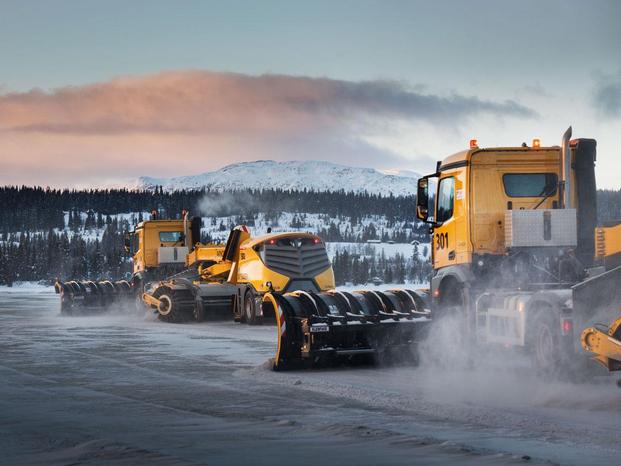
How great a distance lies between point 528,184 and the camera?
53.8 ft

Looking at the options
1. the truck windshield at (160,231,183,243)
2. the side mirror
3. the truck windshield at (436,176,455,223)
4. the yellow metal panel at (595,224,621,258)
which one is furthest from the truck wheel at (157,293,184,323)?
the yellow metal panel at (595,224,621,258)

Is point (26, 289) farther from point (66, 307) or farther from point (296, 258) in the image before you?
point (296, 258)

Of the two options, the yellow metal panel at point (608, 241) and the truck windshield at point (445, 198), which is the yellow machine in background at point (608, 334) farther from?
the truck windshield at point (445, 198)

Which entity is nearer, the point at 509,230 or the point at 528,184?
the point at 509,230

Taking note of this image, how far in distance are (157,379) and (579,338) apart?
661cm

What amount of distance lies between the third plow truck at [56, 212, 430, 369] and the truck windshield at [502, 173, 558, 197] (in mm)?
2887

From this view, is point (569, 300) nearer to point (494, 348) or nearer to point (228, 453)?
point (494, 348)

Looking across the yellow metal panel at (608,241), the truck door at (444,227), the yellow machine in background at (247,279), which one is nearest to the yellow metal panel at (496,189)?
the truck door at (444,227)

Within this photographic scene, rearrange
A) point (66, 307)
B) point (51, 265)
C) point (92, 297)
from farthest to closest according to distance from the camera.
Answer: point (51, 265) < point (92, 297) < point (66, 307)

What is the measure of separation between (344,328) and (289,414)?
5407mm

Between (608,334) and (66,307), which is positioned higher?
(608,334)

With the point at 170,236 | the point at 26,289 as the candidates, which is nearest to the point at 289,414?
the point at 170,236

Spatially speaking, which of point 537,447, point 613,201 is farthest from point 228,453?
point 613,201

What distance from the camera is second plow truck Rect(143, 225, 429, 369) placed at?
666 inches
